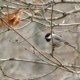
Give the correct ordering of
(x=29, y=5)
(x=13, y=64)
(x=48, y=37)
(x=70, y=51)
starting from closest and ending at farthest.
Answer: (x=29, y=5), (x=48, y=37), (x=70, y=51), (x=13, y=64)

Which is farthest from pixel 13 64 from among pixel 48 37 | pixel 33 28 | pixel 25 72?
pixel 48 37

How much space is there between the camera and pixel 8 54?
8.19 meters

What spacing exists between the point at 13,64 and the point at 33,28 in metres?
0.93

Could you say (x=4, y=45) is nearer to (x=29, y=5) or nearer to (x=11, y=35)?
(x=11, y=35)

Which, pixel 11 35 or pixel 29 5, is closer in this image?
pixel 29 5

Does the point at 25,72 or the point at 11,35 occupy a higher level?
the point at 11,35

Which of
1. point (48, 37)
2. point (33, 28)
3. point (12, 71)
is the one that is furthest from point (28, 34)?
point (48, 37)

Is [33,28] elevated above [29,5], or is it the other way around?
[29,5]

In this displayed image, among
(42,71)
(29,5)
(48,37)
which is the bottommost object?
(42,71)

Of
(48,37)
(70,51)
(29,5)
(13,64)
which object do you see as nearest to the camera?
(29,5)

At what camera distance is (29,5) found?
15.6 ft

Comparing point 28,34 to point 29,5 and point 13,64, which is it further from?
point 29,5

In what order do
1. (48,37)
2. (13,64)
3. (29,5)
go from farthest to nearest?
(13,64) → (48,37) → (29,5)

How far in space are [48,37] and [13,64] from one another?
3.62 metres
